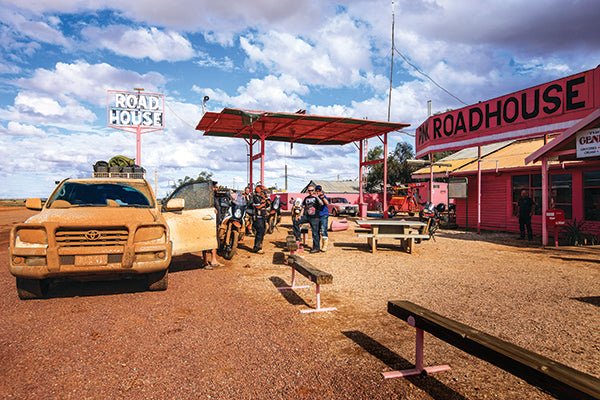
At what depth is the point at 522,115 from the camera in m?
12.5

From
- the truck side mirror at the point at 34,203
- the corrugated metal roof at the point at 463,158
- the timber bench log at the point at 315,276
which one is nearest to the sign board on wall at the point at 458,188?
the corrugated metal roof at the point at 463,158

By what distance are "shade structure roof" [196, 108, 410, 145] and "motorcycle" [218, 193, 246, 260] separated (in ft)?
25.5

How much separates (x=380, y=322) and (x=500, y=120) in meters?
11.3

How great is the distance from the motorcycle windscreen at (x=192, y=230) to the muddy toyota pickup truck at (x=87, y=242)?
764mm

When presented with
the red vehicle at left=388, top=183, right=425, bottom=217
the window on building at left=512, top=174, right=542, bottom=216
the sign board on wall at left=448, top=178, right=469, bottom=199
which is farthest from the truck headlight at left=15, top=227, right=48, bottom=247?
the red vehicle at left=388, top=183, right=425, bottom=217

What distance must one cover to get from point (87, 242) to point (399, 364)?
4.52 m

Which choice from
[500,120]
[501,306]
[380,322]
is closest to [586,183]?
[500,120]

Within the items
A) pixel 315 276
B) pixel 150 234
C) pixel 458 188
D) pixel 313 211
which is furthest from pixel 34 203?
pixel 458 188

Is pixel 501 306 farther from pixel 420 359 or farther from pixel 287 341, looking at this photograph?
pixel 287 341

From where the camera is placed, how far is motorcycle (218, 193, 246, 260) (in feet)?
31.9

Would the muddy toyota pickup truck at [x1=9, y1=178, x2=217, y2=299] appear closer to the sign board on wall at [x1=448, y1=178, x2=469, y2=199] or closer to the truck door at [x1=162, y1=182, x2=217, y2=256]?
the truck door at [x1=162, y1=182, x2=217, y2=256]

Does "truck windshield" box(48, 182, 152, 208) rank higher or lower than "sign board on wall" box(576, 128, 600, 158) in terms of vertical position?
lower

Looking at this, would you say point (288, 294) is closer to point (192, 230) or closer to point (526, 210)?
point (192, 230)

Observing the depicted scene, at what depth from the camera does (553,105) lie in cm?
1166
